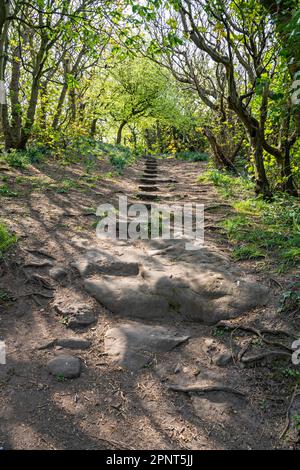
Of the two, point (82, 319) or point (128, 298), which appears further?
point (128, 298)

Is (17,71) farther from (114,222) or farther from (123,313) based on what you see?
(123,313)

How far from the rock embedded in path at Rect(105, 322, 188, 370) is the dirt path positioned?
0.01 meters

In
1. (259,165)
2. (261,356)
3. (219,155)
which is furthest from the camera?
(219,155)

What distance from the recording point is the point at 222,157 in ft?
43.4

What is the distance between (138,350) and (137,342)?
10 centimetres

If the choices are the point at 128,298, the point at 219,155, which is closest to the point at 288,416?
the point at 128,298

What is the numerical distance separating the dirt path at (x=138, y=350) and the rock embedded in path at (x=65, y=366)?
13 millimetres

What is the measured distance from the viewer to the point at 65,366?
3.30 metres

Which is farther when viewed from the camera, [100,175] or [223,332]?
[100,175]

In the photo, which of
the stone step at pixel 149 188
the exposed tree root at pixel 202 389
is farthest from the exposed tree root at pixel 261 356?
the stone step at pixel 149 188

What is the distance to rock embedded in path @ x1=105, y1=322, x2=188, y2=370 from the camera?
3480mm

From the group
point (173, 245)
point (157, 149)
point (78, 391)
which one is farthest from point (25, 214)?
point (157, 149)

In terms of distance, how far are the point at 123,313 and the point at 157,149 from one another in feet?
89.7

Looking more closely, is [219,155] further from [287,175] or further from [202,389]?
[202,389]
